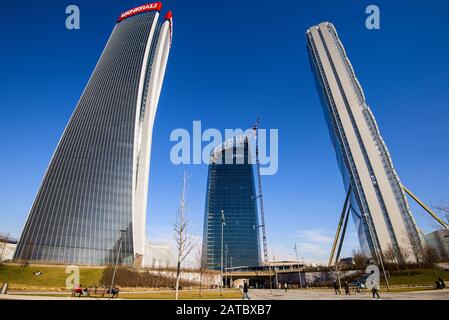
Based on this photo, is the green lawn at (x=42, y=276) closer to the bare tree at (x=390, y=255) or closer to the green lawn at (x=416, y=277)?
the green lawn at (x=416, y=277)

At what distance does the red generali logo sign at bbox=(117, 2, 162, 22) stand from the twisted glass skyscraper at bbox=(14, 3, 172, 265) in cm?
2248

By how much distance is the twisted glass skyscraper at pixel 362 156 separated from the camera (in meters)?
77.4

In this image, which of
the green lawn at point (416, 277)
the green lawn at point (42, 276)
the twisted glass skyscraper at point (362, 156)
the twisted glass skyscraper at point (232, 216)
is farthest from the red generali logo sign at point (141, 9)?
the green lawn at point (416, 277)

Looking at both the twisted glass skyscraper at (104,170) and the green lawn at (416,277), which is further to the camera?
the twisted glass skyscraper at (104,170)

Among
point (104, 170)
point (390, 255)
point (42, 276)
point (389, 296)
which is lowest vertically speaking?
point (389, 296)

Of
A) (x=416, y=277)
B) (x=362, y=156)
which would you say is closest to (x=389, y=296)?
(x=416, y=277)

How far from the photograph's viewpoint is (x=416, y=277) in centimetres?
4616

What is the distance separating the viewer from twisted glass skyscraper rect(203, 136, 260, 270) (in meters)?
163

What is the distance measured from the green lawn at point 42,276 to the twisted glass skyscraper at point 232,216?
10719 cm

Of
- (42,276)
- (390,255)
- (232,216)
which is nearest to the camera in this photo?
(42,276)

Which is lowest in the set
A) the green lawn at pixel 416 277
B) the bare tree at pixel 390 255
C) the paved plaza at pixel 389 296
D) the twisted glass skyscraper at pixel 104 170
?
the paved plaza at pixel 389 296

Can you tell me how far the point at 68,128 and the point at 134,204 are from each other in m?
35.9

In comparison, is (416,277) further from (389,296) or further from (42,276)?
(42,276)

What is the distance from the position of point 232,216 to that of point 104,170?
113m
